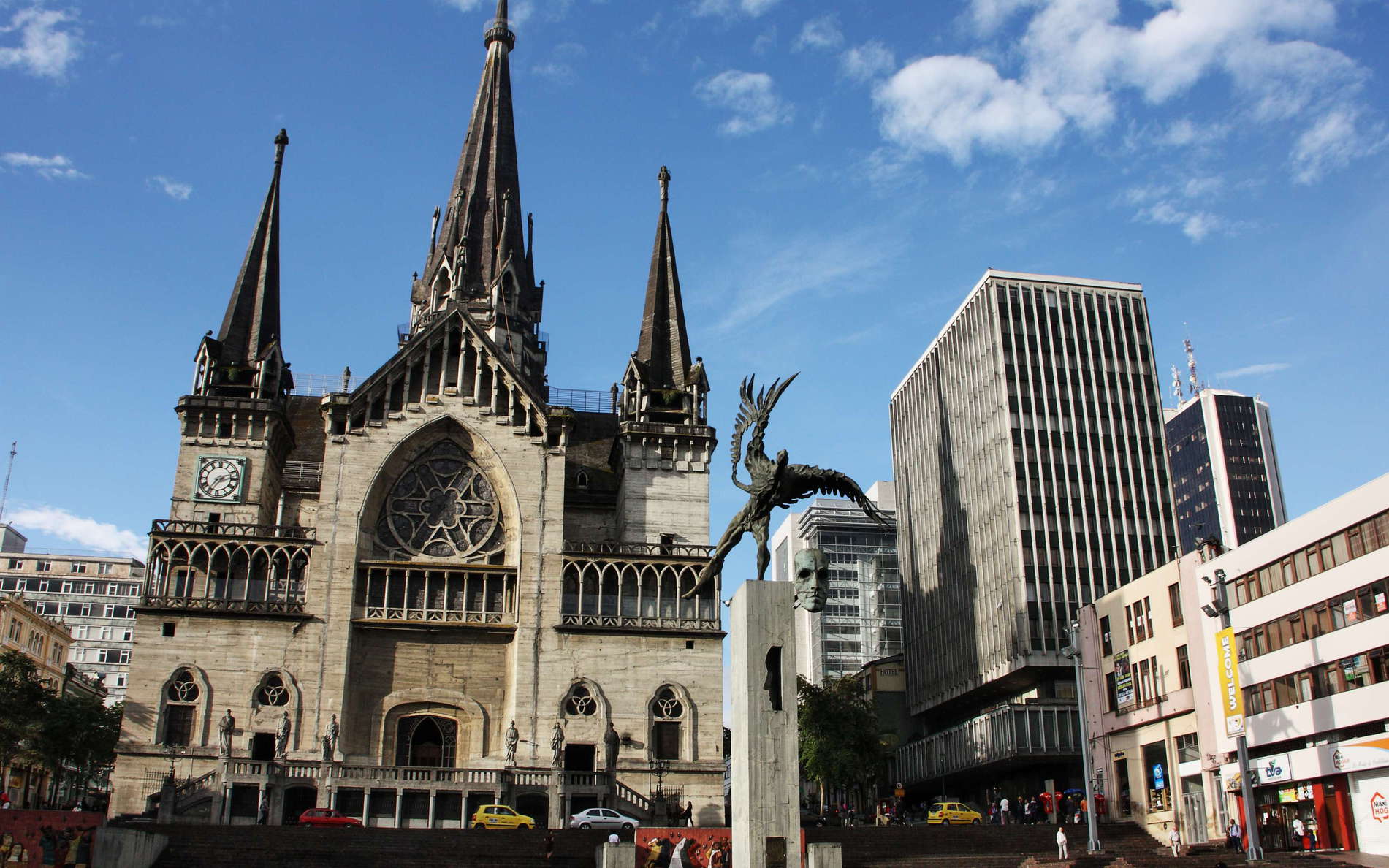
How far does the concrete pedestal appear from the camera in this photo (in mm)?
22078

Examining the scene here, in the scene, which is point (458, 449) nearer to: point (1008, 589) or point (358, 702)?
point (358, 702)

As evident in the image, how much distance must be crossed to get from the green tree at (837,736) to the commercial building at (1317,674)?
76.1 feet

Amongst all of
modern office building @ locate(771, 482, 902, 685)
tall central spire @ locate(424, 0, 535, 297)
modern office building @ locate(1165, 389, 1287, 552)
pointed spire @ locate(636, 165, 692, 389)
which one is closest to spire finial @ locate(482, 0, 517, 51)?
tall central spire @ locate(424, 0, 535, 297)

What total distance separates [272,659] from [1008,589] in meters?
43.2

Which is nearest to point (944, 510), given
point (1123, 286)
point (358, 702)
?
point (1123, 286)

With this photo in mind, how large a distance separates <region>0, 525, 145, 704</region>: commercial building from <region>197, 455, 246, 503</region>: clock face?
177 feet

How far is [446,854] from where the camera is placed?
3425cm

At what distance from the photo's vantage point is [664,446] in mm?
57188

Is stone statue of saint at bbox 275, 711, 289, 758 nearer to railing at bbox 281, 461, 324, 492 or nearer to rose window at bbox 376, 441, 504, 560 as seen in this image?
rose window at bbox 376, 441, 504, 560

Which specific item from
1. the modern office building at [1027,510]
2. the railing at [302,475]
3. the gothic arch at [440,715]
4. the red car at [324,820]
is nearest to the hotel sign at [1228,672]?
the modern office building at [1027,510]

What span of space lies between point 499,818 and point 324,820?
18.8 ft

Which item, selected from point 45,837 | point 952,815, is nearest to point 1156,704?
point 952,815

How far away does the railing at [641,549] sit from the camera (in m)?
53.6

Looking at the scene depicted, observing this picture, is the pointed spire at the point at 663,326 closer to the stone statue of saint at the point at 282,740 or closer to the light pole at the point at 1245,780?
the stone statue of saint at the point at 282,740
